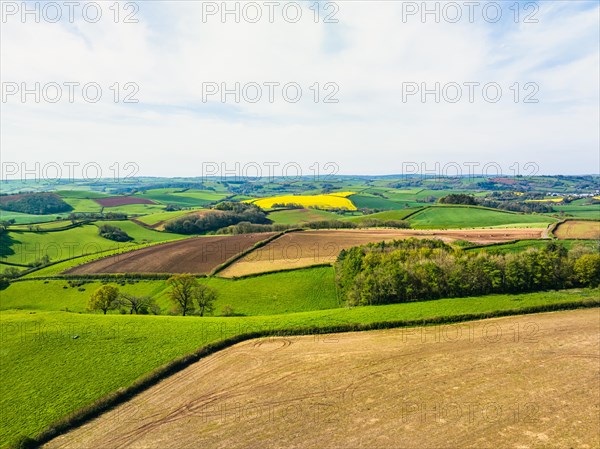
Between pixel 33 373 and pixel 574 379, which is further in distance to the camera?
pixel 33 373

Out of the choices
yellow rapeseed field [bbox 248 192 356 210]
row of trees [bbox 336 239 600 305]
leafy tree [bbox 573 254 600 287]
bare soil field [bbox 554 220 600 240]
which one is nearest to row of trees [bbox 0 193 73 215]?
yellow rapeseed field [bbox 248 192 356 210]

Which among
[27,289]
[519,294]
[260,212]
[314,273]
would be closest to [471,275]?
[519,294]

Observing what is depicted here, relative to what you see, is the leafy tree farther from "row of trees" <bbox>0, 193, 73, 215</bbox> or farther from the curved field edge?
"row of trees" <bbox>0, 193, 73, 215</bbox>

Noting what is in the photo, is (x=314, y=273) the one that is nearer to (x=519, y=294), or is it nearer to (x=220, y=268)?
(x=220, y=268)

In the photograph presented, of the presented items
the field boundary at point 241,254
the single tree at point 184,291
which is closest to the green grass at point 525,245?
the field boundary at point 241,254

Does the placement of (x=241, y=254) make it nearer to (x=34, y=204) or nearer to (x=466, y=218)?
(x=466, y=218)

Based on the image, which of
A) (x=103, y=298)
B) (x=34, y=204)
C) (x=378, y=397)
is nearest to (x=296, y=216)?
(x=103, y=298)
